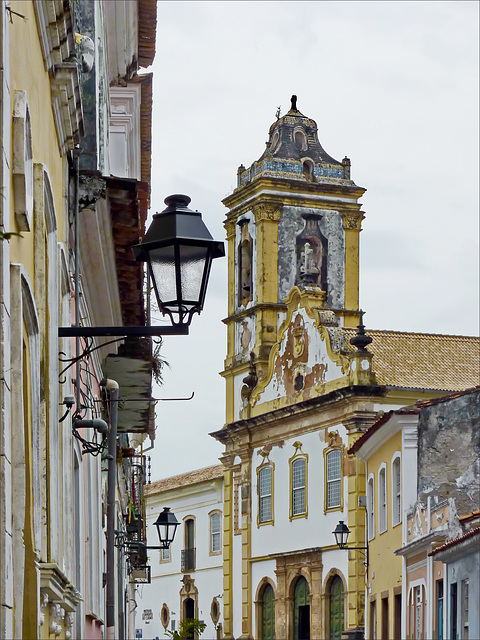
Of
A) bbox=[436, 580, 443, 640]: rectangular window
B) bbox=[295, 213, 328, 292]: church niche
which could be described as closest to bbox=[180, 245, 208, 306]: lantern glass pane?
bbox=[436, 580, 443, 640]: rectangular window

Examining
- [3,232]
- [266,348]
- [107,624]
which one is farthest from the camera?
[266,348]

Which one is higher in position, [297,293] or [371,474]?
[297,293]

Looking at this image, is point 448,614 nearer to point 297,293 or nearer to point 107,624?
point 107,624

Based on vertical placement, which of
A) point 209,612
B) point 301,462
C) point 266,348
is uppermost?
point 266,348

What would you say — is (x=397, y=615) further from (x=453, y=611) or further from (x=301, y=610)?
(x=301, y=610)

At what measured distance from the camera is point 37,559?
6.62 m

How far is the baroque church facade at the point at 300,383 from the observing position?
42.7 m

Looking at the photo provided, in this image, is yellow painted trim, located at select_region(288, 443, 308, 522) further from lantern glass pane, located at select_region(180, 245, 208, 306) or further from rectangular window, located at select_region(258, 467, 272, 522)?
lantern glass pane, located at select_region(180, 245, 208, 306)

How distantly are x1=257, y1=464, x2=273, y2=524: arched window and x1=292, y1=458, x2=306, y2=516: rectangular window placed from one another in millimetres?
1639

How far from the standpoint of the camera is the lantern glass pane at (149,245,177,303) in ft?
23.1

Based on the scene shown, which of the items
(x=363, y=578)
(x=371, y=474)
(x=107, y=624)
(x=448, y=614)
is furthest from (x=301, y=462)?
(x=107, y=624)

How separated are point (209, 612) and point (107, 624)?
41.2m

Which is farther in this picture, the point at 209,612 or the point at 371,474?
the point at 209,612

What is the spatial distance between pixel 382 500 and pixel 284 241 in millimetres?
18653
